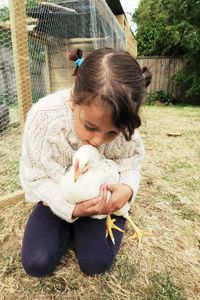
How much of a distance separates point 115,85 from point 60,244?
75 cm

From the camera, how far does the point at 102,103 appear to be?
1.06 meters

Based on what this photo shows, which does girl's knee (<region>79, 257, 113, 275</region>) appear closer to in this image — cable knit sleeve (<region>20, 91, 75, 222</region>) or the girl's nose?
cable knit sleeve (<region>20, 91, 75, 222</region>)

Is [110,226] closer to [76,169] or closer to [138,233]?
[138,233]

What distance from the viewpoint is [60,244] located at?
4.70ft

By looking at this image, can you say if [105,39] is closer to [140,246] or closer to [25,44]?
[25,44]

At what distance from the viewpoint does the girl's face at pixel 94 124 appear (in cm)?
107

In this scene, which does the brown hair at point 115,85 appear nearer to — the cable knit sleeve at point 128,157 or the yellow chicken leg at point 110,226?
the cable knit sleeve at point 128,157

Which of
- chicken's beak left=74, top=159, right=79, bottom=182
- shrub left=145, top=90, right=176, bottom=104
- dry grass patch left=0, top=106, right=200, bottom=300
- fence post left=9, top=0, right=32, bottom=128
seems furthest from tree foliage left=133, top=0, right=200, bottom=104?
chicken's beak left=74, top=159, right=79, bottom=182

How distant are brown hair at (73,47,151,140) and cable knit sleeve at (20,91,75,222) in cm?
28

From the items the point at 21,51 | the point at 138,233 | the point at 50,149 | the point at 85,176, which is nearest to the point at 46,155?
the point at 50,149

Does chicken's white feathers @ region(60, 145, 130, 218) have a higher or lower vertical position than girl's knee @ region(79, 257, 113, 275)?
higher

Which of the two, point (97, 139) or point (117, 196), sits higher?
point (97, 139)

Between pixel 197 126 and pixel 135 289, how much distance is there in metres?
3.97

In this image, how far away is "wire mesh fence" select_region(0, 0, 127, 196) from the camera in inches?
74.0
